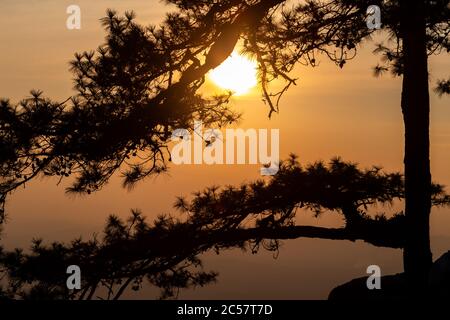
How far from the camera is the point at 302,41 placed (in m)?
7.66

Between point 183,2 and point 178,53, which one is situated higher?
point 183,2

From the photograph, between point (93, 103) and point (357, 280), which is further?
point (357, 280)

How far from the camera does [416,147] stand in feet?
24.6

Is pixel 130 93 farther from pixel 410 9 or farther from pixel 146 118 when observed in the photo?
pixel 410 9

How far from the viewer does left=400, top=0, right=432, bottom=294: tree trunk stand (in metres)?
7.46

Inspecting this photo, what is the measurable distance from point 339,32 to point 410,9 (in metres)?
0.88

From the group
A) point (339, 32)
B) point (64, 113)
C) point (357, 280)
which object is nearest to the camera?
point (64, 113)

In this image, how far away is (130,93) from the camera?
718 cm

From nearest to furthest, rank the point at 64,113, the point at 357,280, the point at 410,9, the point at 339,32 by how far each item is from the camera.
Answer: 1. the point at 64,113
2. the point at 410,9
3. the point at 339,32
4. the point at 357,280

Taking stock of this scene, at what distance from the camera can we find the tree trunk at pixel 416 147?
746cm

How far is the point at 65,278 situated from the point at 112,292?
504 millimetres
